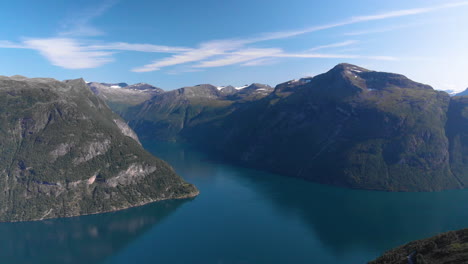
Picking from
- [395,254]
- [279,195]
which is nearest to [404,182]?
[279,195]

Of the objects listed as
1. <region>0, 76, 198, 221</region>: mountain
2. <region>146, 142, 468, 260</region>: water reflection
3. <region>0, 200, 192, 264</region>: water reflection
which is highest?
<region>0, 76, 198, 221</region>: mountain

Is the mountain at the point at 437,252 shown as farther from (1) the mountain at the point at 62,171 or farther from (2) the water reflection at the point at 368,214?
(1) the mountain at the point at 62,171

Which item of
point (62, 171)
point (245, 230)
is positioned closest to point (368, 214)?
point (245, 230)

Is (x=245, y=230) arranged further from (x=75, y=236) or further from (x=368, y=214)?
(x=75, y=236)

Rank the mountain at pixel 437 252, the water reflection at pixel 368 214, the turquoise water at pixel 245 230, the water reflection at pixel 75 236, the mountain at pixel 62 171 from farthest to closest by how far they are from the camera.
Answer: the mountain at pixel 62 171 → the water reflection at pixel 368 214 → the water reflection at pixel 75 236 → the turquoise water at pixel 245 230 → the mountain at pixel 437 252

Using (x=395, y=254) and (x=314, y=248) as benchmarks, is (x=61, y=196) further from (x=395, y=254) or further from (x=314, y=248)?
(x=395, y=254)

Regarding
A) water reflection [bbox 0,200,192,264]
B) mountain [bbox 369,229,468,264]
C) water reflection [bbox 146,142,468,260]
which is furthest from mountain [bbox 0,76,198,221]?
mountain [bbox 369,229,468,264]

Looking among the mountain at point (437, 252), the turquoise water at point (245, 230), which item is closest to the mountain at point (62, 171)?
the turquoise water at point (245, 230)

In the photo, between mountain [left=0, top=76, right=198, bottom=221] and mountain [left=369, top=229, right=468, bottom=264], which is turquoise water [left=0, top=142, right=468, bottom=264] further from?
mountain [left=369, top=229, right=468, bottom=264]
